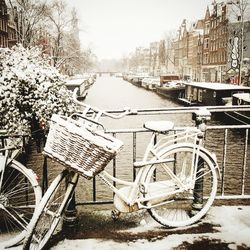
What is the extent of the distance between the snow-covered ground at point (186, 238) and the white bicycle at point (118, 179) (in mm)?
121

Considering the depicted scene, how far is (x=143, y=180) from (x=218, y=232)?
828 mm

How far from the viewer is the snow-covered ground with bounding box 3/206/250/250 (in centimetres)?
281

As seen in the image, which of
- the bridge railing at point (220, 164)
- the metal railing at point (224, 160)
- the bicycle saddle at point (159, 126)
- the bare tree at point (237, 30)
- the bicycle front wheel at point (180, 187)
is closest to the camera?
the bicycle saddle at point (159, 126)

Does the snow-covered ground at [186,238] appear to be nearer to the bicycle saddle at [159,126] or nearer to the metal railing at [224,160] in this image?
the metal railing at [224,160]

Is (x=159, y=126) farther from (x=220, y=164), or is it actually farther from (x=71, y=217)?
(x=220, y=164)

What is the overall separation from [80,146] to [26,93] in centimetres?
70

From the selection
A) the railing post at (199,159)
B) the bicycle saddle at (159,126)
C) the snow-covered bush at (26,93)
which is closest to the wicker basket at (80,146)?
the snow-covered bush at (26,93)

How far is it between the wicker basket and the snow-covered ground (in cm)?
77

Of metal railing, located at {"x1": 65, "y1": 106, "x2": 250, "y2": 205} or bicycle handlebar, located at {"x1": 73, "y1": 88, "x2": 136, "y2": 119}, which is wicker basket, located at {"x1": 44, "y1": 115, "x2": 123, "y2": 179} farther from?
metal railing, located at {"x1": 65, "y1": 106, "x2": 250, "y2": 205}

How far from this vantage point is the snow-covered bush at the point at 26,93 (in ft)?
8.64

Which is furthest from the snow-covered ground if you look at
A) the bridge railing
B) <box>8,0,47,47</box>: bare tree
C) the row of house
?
the row of house

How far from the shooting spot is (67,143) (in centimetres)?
239

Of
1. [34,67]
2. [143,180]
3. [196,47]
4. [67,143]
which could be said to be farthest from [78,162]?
[196,47]

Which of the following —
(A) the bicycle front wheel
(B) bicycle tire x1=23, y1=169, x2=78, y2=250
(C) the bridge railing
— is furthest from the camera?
(C) the bridge railing
